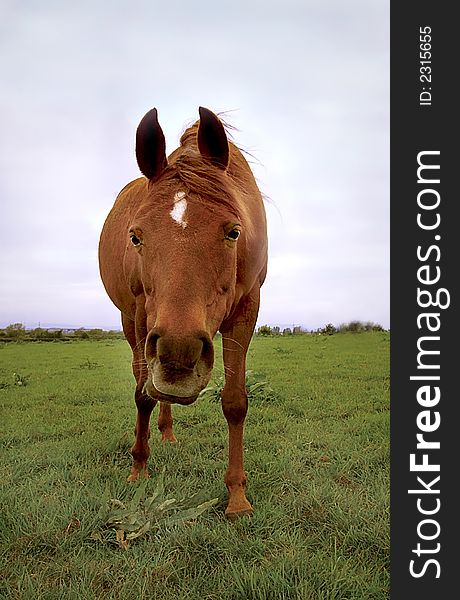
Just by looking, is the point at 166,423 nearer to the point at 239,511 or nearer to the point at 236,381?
the point at 236,381

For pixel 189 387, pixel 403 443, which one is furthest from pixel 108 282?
pixel 403 443

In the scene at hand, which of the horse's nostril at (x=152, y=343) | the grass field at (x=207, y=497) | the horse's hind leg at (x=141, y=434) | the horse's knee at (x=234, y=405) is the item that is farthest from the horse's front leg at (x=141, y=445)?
the horse's nostril at (x=152, y=343)

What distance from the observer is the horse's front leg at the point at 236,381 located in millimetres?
3844

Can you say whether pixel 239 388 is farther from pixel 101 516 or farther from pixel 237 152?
pixel 237 152

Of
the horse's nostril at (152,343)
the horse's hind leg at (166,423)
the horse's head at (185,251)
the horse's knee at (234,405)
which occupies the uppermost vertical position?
the horse's head at (185,251)

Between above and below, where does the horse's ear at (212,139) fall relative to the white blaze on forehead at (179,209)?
above

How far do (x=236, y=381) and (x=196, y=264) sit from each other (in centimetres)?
166

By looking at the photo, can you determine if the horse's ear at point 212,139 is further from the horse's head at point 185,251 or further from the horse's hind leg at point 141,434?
the horse's hind leg at point 141,434

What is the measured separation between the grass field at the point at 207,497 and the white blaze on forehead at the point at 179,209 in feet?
6.58

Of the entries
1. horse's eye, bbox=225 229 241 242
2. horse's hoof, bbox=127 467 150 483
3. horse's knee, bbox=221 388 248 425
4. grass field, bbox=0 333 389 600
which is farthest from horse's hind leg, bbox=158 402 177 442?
horse's eye, bbox=225 229 241 242

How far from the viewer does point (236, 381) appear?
4.00 meters

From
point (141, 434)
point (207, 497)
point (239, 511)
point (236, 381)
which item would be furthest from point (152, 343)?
point (141, 434)

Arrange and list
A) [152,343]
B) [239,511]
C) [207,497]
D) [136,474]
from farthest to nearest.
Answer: [136,474], [207,497], [239,511], [152,343]

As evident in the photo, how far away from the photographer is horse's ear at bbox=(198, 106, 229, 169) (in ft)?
10.1
